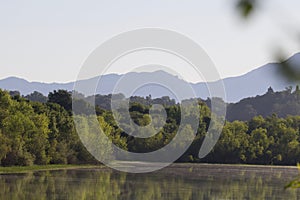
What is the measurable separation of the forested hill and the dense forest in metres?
1.08

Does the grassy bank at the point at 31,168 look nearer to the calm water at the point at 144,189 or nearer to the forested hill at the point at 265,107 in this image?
the calm water at the point at 144,189

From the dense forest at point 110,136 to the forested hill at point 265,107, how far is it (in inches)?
42.6

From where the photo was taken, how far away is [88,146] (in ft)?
141

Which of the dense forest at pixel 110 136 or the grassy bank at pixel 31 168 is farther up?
the dense forest at pixel 110 136

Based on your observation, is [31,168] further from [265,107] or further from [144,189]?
[265,107]

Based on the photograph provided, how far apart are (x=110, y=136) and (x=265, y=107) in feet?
74.3

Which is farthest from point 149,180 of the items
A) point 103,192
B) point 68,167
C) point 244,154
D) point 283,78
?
point 283,78

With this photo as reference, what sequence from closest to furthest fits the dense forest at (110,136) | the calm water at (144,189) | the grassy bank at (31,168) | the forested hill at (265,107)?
the calm water at (144,189), the grassy bank at (31,168), the dense forest at (110,136), the forested hill at (265,107)

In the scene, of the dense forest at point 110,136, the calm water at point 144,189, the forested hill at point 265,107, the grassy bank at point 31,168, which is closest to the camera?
the calm water at point 144,189

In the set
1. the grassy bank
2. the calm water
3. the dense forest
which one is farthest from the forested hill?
the calm water

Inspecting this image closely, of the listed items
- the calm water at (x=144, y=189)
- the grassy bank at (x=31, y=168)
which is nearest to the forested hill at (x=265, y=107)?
the grassy bank at (x=31, y=168)

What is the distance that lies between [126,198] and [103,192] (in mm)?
2426

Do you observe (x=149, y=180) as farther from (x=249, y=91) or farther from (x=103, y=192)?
(x=249, y=91)

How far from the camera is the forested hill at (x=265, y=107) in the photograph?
192 ft
